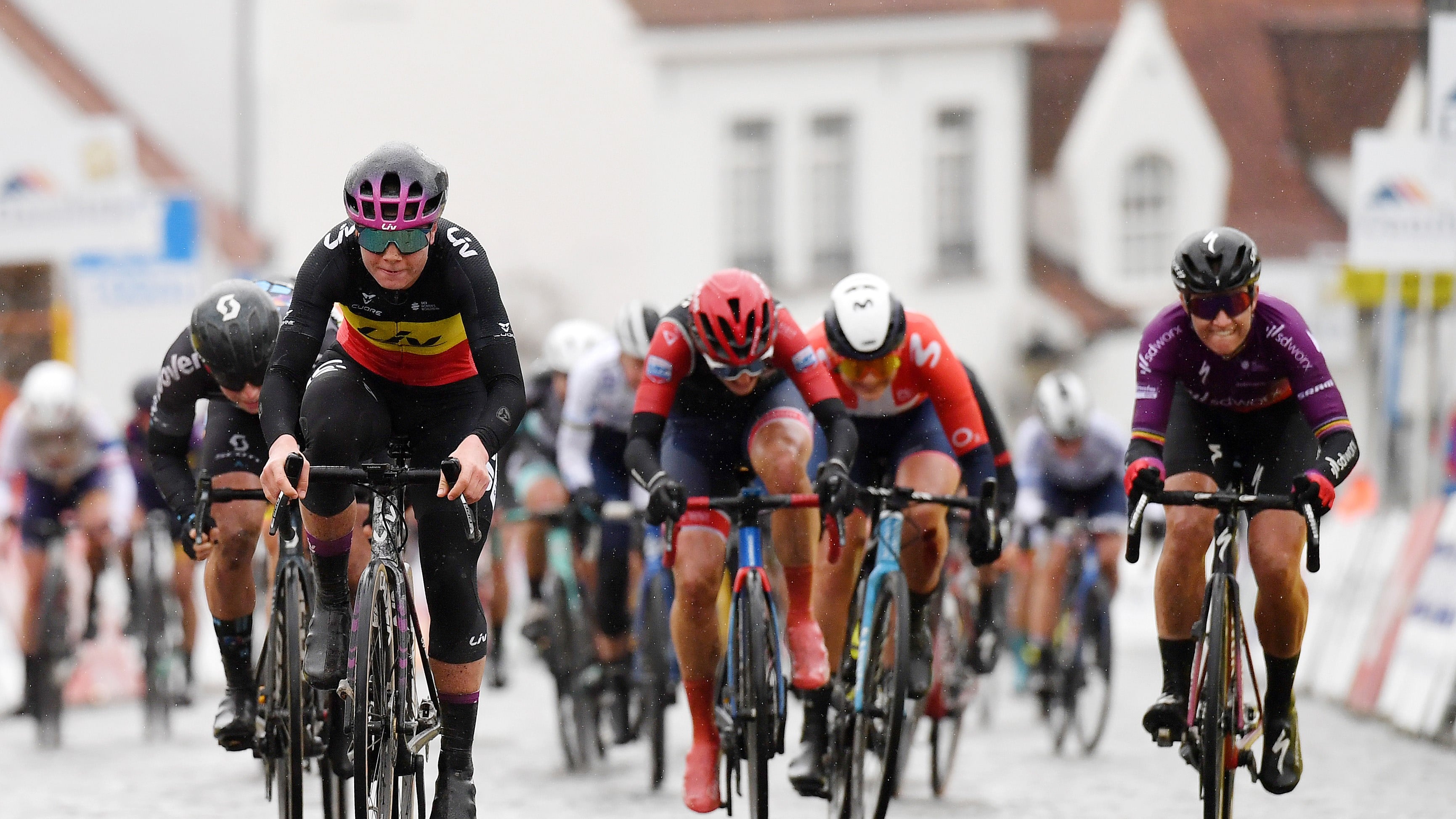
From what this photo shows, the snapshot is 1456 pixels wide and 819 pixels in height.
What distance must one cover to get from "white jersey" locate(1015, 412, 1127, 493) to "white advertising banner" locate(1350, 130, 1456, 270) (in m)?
2.55

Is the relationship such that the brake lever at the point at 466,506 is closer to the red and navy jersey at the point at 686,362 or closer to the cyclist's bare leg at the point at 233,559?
the red and navy jersey at the point at 686,362

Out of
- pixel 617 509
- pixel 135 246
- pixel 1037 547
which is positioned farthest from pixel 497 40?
pixel 617 509

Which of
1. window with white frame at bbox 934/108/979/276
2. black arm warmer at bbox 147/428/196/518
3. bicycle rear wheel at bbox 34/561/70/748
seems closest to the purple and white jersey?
black arm warmer at bbox 147/428/196/518

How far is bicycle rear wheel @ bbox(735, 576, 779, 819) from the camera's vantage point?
8016 mm

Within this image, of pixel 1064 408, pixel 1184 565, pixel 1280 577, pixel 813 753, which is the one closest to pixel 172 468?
pixel 813 753

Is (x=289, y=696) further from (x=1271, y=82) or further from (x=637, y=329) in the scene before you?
(x=1271, y=82)

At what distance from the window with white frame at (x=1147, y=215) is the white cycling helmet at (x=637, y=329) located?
2863cm

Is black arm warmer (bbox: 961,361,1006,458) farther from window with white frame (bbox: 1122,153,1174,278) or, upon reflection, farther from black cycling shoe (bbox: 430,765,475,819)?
window with white frame (bbox: 1122,153,1174,278)

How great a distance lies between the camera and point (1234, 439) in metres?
8.48

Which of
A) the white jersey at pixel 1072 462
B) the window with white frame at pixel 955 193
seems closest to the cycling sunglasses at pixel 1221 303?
the white jersey at pixel 1072 462

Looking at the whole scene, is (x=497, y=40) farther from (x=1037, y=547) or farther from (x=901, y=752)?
(x=901, y=752)

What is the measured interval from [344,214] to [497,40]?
18.2 ft

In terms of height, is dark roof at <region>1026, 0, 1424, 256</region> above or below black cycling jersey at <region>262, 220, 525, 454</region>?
above

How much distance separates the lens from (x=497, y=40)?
133ft
